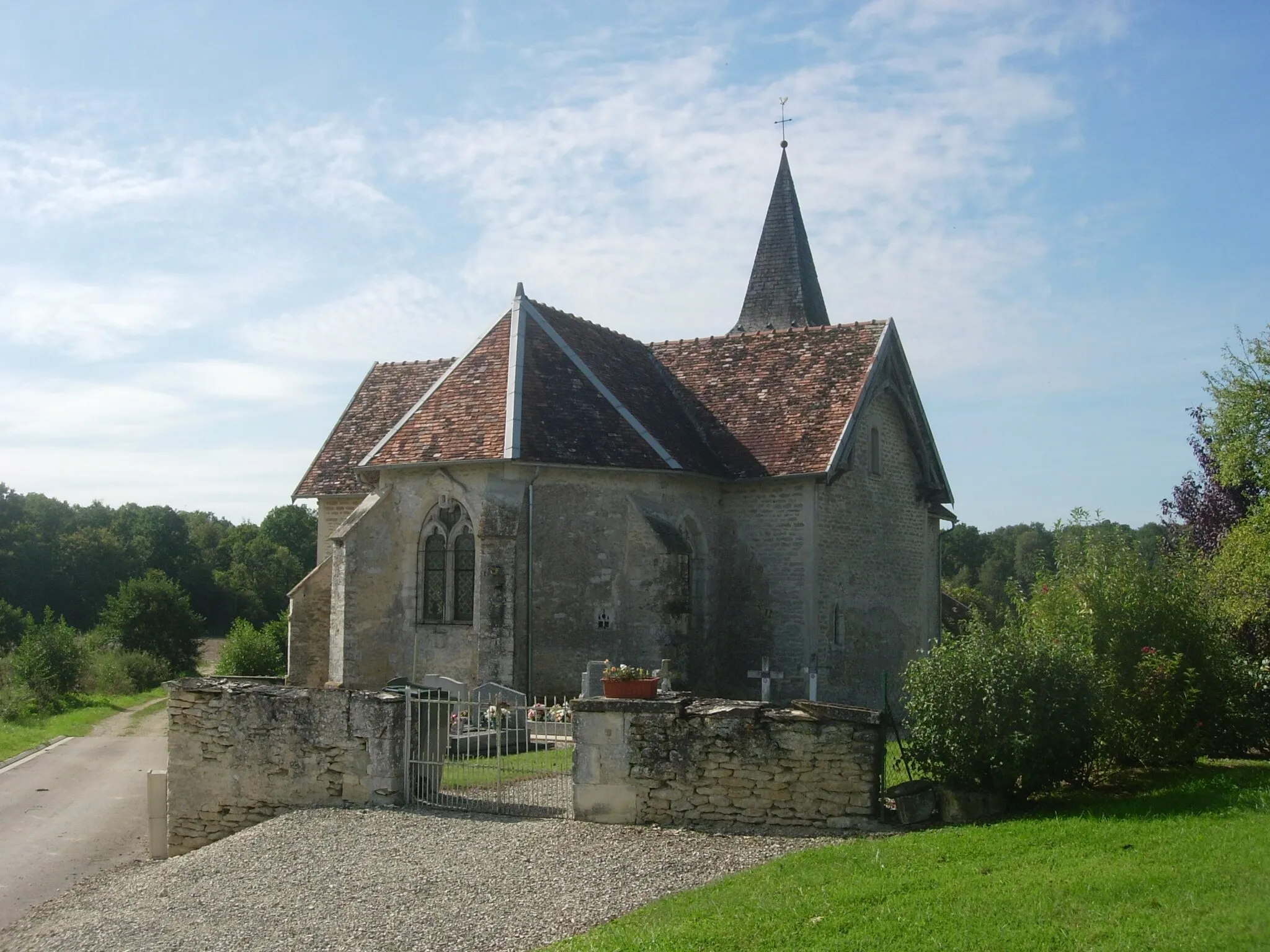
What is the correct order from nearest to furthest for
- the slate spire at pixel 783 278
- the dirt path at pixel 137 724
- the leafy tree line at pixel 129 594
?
the dirt path at pixel 137 724
the slate spire at pixel 783 278
the leafy tree line at pixel 129 594

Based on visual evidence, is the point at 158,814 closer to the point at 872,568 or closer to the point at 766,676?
the point at 766,676

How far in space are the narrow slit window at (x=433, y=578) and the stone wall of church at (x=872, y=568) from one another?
742cm

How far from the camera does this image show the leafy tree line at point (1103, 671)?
11.6 m

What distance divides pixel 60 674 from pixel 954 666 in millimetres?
33662

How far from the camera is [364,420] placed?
29109 mm

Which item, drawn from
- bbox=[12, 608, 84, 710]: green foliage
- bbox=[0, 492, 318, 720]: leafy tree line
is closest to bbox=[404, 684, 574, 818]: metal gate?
bbox=[0, 492, 318, 720]: leafy tree line

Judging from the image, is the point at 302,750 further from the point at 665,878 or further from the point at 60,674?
the point at 60,674

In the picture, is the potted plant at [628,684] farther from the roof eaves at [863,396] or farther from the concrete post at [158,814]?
the roof eaves at [863,396]

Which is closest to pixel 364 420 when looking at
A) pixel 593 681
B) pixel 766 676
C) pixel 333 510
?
pixel 333 510

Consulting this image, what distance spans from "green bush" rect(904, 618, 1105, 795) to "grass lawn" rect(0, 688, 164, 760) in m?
21.7

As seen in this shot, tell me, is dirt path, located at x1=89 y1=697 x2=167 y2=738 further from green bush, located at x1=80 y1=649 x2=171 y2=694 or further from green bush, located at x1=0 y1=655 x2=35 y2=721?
green bush, located at x1=80 y1=649 x2=171 y2=694

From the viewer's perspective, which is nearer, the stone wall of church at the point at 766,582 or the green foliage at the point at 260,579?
the stone wall of church at the point at 766,582

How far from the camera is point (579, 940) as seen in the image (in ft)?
29.1

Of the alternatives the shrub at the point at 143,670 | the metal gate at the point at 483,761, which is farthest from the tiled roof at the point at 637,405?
the shrub at the point at 143,670
